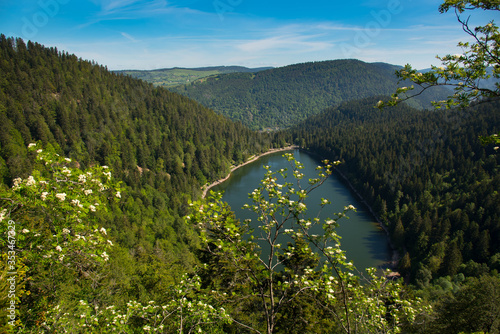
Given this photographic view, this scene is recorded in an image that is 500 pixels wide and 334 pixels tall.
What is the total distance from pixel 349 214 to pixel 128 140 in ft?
216

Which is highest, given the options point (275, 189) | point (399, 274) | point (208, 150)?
point (275, 189)

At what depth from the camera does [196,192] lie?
2852 inches

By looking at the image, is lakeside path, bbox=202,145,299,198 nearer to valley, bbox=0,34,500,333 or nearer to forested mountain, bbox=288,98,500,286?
valley, bbox=0,34,500,333

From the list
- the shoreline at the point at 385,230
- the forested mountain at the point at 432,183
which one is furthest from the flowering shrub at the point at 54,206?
the shoreline at the point at 385,230

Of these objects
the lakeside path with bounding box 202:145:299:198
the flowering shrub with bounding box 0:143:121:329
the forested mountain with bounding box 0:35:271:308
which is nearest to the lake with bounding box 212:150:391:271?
the lakeside path with bounding box 202:145:299:198

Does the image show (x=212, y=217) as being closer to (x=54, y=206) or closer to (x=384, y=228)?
(x=54, y=206)

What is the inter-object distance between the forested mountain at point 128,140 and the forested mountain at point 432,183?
3671 centimetres

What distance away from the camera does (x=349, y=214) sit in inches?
2488

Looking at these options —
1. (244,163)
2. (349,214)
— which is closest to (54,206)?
(349,214)

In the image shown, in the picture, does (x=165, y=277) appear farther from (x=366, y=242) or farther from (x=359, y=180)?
(x=359, y=180)

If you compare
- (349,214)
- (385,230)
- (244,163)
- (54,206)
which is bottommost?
(385,230)

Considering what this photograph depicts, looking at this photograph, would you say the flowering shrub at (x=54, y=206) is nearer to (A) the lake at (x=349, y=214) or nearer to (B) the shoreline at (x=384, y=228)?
(A) the lake at (x=349, y=214)

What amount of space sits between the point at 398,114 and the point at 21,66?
15854 cm

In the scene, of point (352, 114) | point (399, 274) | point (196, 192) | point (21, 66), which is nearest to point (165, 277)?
point (399, 274)
